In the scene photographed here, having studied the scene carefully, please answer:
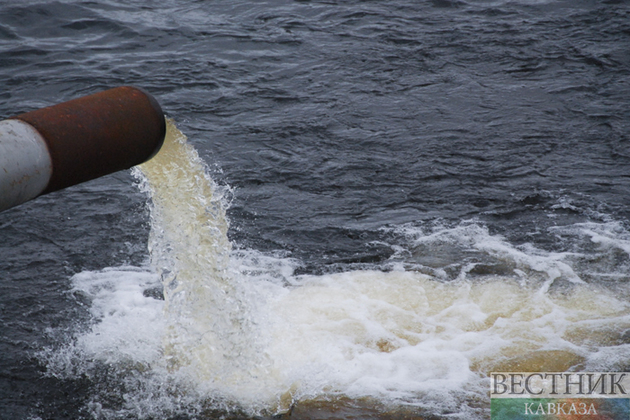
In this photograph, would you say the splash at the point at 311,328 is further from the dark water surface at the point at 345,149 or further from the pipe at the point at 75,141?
the pipe at the point at 75,141

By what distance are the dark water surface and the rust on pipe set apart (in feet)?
6.67

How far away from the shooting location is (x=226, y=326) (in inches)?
179

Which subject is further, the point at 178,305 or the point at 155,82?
the point at 155,82

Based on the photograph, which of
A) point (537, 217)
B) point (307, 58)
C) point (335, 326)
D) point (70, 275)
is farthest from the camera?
point (307, 58)

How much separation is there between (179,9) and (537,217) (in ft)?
25.9

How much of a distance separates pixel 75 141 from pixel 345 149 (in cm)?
519

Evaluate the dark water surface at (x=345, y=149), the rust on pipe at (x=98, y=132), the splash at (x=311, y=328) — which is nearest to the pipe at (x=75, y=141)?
the rust on pipe at (x=98, y=132)

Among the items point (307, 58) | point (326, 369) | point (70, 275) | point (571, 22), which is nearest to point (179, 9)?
point (307, 58)

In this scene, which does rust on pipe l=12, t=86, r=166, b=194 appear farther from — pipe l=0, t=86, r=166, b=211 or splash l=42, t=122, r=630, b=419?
splash l=42, t=122, r=630, b=419

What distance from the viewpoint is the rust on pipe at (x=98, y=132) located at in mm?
2510

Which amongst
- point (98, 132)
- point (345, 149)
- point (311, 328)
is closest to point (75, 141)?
point (98, 132)

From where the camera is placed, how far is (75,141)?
2.55 meters

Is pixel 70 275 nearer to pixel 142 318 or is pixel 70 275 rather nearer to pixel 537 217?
pixel 142 318

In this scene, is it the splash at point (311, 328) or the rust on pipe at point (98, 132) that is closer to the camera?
the rust on pipe at point (98, 132)
